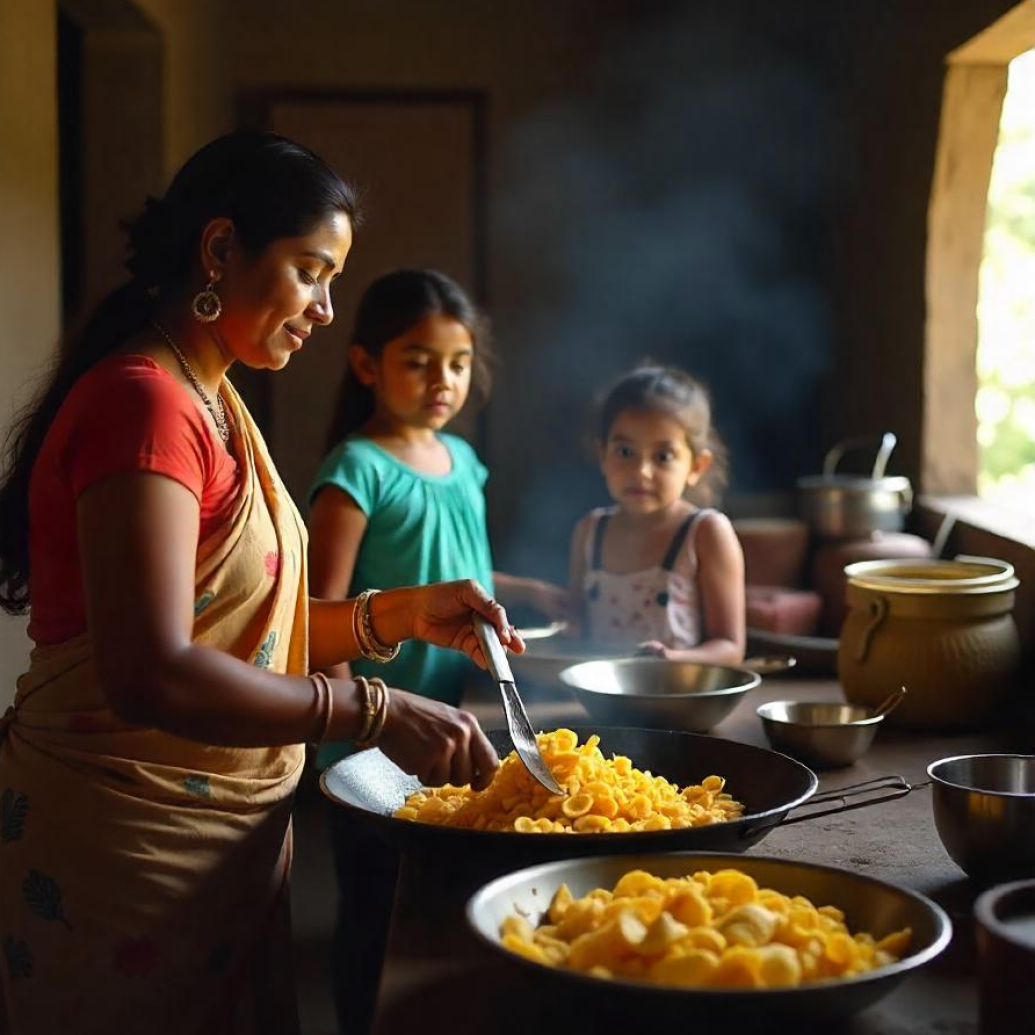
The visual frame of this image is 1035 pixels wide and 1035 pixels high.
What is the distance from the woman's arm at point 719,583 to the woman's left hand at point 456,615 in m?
0.99

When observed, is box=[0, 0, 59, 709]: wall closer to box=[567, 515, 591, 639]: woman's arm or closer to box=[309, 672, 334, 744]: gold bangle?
box=[567, 515, 591, 639]: woman's arm

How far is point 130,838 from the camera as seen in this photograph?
1448 millimetres

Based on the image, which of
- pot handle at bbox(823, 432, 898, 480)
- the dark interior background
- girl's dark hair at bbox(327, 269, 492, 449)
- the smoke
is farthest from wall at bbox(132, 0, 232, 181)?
pot handle at bbox(823, 432, 898, 480)

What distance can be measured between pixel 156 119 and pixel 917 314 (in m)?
2.44

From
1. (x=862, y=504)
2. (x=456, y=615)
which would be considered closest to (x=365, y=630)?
(x=456, y=615)

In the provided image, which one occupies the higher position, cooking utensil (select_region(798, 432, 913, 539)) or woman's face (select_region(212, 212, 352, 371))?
woman's face (select_region(212, 212, 352, 371))

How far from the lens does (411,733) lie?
1322mm

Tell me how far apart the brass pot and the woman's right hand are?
0.98m

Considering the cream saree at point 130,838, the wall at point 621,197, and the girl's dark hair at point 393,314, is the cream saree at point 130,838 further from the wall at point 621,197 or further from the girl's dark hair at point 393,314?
the wall at point 621,197

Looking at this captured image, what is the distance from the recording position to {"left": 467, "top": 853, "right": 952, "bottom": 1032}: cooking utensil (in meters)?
0.89

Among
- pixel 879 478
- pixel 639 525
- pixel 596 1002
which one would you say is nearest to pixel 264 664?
pixel 596 1002

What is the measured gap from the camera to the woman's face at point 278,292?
1.46m

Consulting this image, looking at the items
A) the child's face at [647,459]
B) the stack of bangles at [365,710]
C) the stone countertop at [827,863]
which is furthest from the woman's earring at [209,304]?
the child's face at [647,459]

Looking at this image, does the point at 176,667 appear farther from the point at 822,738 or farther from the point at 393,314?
the point at 393,314
